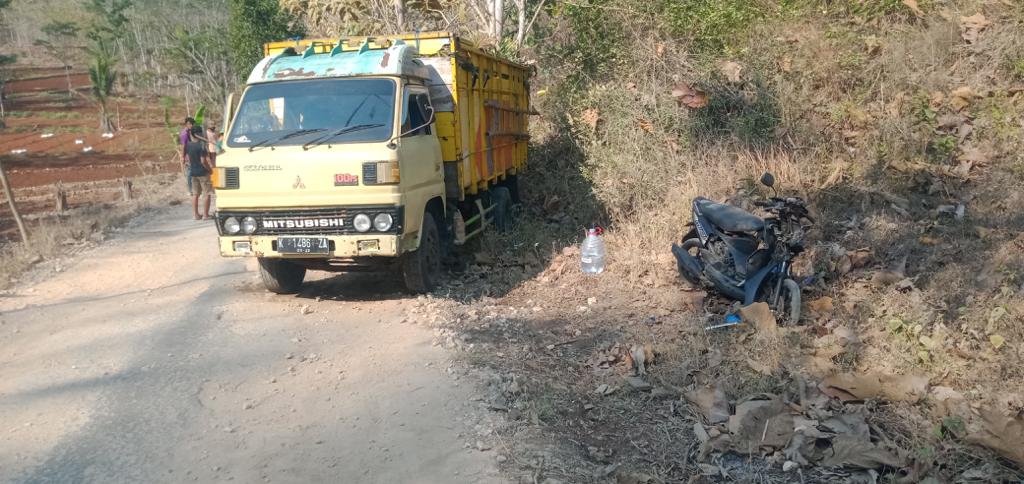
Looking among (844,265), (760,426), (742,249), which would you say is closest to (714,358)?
(760,426)

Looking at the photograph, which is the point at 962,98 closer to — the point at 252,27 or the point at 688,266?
the point at 688,266

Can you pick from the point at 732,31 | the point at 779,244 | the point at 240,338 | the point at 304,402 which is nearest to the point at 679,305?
the point at 779,244

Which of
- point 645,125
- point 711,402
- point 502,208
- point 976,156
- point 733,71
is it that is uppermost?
point 733,71

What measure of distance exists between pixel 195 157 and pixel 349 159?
20.8 ft

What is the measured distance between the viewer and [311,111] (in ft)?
22.8

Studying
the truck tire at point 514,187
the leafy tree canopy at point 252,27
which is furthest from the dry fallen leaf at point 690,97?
the leafy tree canopy at point 252,27

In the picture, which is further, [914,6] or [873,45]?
[914,6]

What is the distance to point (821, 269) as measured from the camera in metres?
6.77

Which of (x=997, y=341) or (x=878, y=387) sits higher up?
(x=997, y=341)

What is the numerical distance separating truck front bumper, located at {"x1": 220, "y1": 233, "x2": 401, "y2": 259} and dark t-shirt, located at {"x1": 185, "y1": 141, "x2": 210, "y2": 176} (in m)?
5.62

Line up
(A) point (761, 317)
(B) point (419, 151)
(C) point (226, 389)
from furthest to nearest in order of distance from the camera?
(B) point (419, 151) < (A) point (761, 317) < (C) point (226, 389)

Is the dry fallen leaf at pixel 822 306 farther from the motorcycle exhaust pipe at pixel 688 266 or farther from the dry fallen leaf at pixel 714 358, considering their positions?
the dry fallen leaf at pixel 714 358

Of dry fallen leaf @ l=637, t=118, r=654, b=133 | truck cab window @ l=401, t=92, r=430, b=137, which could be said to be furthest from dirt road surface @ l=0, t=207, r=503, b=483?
dry fallen leaf @ l=637, t=118, r=654, b=133

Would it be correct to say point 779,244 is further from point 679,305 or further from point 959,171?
point 959,171
